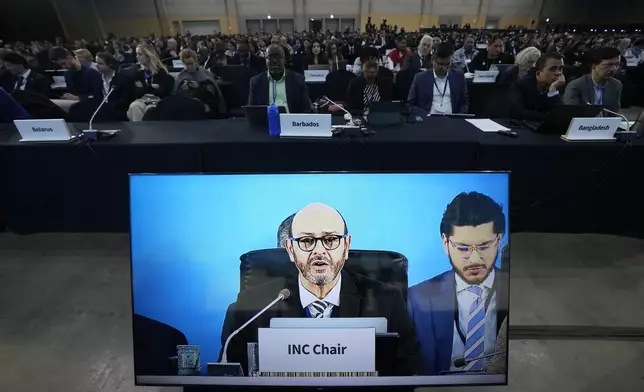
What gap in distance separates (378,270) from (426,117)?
8.60 ft

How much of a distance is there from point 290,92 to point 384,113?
1205 mm

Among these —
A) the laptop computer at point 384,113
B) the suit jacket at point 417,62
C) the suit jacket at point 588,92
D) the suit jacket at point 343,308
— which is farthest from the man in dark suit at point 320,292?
the suit jacket at point 417,62

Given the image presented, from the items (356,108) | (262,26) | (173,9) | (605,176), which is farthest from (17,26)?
(605,176)

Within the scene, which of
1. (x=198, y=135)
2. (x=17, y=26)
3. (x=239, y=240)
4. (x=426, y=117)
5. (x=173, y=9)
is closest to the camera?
(x=239, y=240)

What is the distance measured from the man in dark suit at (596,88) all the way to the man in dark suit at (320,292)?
316 cm

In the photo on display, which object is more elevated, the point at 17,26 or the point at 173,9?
the point at 173,9

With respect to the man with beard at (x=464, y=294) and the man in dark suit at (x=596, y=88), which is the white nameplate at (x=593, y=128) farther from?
the man with beard at (x=464, y=294)

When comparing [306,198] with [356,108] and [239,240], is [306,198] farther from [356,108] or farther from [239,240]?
[356,108]

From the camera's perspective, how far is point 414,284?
0.74 metres

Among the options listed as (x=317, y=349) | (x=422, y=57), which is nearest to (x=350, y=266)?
(x=317, y=349)

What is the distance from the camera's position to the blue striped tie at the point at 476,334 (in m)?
0.75

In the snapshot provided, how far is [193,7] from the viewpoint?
69.6ft

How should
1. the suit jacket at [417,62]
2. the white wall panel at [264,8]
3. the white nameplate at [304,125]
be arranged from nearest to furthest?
1. the white nameplate at [304,125]
2. the suit jacket at [417,62]
3. the white wall panel at [264,8]

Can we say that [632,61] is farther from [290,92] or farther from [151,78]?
[151,78]
